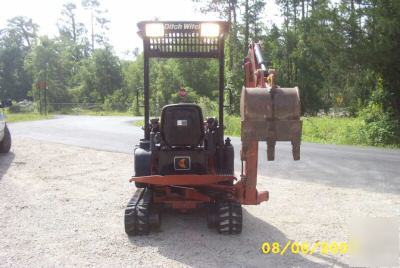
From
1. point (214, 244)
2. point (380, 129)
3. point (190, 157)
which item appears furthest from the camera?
point (380, 129)

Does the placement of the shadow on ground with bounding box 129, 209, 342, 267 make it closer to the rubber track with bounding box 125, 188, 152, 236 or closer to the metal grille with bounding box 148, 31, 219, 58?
the rubber track with bounding box 125, 188, 152, 236

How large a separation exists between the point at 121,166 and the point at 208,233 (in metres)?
5.39

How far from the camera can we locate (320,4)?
17.4m

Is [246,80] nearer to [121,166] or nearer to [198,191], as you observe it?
[198,191]

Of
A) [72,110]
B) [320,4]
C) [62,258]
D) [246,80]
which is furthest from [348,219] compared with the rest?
[72,110]

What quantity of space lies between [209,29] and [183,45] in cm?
54

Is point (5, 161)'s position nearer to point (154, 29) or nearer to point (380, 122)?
point (154, 29)

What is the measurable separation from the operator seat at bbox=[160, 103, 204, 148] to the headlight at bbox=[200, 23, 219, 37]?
2.95 feet

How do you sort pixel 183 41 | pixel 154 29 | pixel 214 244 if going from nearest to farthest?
1. pixel 214 244
2. pixel 154 29
3. pixel 183 41

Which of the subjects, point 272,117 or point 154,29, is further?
point 154,29

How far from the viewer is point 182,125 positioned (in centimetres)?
533

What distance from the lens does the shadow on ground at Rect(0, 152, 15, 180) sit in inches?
382

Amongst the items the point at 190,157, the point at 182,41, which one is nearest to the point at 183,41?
the point at 182,41

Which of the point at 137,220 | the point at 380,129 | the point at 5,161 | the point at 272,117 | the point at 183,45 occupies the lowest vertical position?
the point at 5,161
